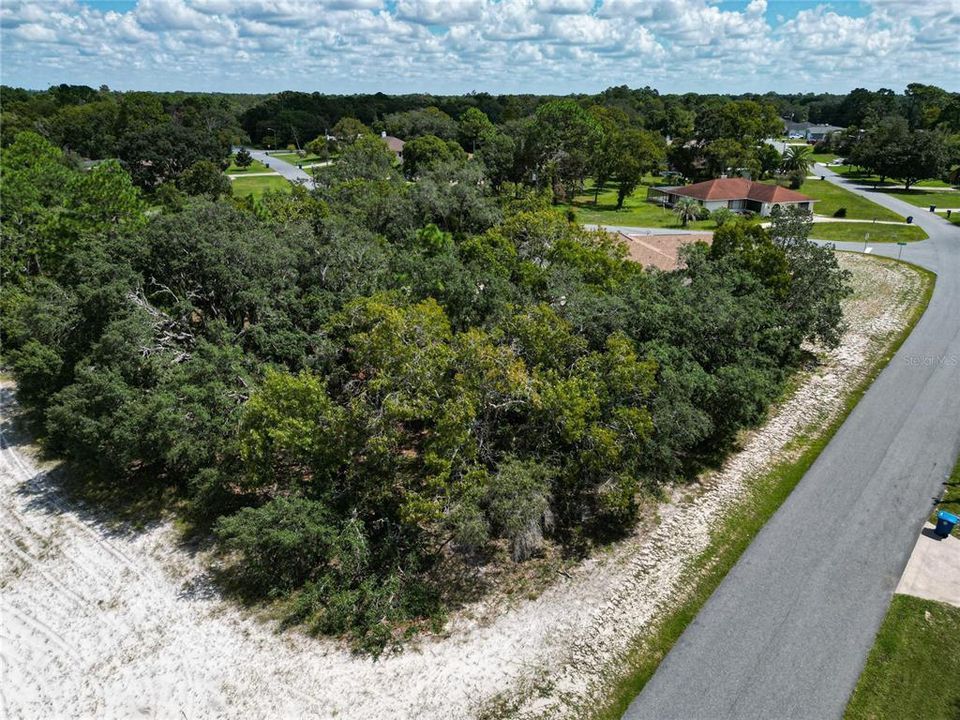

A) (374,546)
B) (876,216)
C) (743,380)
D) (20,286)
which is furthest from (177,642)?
(876,216)

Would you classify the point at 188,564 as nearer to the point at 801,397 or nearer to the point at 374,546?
the point at 374,546

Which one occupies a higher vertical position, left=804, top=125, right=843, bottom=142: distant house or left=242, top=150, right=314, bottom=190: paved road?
left=804, top=125, right=843, bottom=142: distant house

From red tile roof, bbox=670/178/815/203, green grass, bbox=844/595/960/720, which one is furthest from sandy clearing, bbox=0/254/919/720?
red tile roof, bbox=670/178/815/203

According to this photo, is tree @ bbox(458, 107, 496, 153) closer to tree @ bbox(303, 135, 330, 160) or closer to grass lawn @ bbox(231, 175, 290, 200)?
tree @ bbox(303, 135, 330, 160)

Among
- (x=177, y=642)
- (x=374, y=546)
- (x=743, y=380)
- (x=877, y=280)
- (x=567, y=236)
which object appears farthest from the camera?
(x=877, y=280)

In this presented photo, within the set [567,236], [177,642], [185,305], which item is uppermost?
[567,236]

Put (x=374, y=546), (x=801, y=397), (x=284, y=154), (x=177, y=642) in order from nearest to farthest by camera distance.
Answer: (x=177, y=642) → (x=374, y=546) → (x=801, y=397) → (x=284, y=154)

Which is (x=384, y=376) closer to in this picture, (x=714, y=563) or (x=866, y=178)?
(x=714, y=563)
